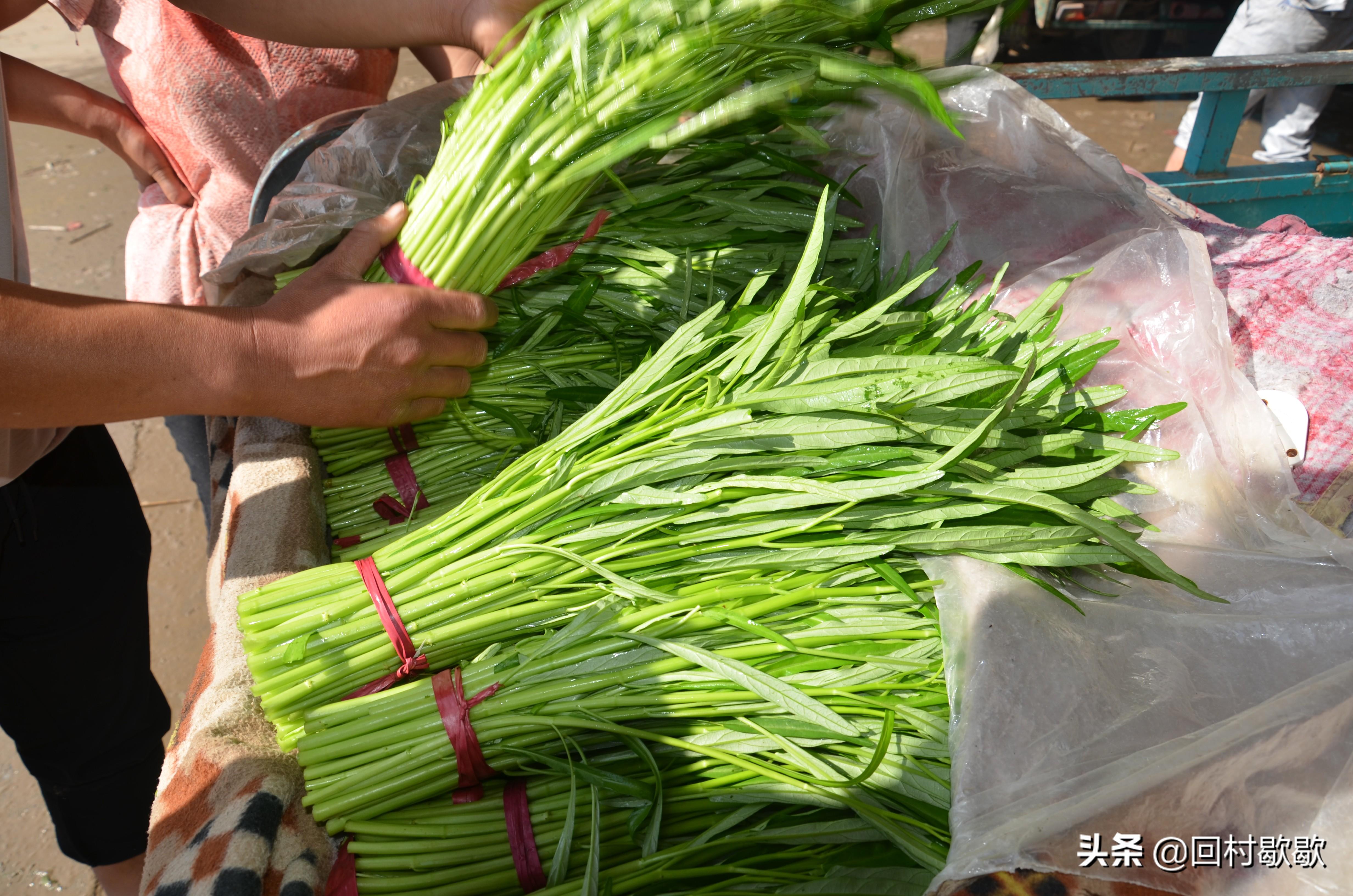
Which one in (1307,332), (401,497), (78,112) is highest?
(78,112)

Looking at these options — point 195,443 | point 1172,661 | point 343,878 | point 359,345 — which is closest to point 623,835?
point 343,878

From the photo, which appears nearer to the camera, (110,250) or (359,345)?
(359,345)

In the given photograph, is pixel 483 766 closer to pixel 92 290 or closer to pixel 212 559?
pixel 212 559

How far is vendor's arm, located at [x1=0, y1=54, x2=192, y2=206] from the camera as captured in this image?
1980 mm

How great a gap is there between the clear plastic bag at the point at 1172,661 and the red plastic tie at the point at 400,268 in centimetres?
94

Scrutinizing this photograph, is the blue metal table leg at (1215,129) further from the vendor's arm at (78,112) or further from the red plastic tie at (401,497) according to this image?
the vendor's arm at (78,112)

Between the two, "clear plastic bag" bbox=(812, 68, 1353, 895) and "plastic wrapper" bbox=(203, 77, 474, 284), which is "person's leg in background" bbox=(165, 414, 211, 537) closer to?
"plastic wrapper" bbox=(203, 77, 474, 284)

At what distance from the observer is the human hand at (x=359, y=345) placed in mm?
1291

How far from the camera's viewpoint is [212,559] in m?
1.62

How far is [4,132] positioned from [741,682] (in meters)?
1.50

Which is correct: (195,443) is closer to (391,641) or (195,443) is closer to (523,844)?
(391,641)

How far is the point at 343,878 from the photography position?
107cm

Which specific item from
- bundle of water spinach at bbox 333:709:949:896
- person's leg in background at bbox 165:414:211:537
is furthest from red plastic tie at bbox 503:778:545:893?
person's leg in background at bbox 165:414:211:537

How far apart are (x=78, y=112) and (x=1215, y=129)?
3232mm
